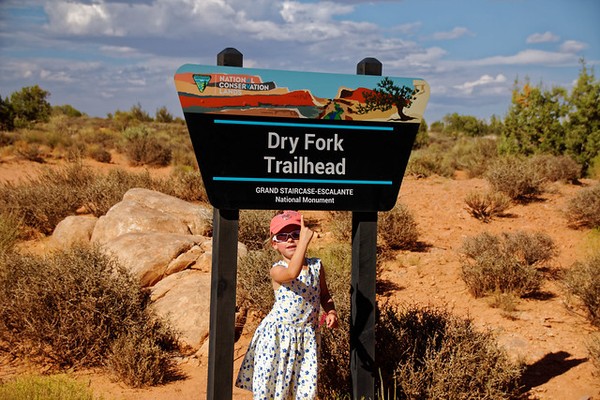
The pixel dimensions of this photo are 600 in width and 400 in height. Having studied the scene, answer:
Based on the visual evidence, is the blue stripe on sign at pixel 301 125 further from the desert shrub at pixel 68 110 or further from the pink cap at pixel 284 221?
the desert shrub at pixel 68 110

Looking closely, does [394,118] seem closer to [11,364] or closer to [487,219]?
[11,364]

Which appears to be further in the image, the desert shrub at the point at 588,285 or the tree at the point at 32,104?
the tree at the point at 32,104

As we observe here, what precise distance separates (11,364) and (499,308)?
5.44 metres

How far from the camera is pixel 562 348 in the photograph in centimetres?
636

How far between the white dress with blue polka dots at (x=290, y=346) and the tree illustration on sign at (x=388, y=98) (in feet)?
3.60

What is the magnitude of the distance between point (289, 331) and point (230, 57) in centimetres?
170

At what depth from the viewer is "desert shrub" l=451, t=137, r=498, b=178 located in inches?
650

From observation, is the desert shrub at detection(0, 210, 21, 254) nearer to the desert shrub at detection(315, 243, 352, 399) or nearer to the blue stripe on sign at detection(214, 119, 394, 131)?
the desert shrub at detection(315, 243, 352, 399)

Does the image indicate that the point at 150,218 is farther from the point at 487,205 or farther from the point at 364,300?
the point at 487,205

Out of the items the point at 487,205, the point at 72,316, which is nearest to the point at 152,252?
the point at 72,316

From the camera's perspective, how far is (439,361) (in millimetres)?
4664

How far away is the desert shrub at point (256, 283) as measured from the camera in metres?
6.69

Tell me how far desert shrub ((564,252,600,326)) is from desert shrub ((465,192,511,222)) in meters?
3.67

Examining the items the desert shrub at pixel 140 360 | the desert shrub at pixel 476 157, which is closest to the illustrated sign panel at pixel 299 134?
the desert shrub at pixel 140 360
